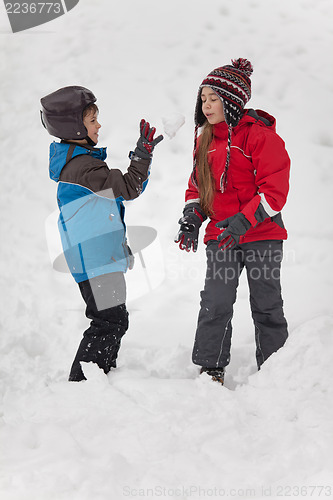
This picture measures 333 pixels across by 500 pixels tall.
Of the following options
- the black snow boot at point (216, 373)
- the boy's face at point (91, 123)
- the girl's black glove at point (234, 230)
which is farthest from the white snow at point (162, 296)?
the girl's black glove at point (234, 230)

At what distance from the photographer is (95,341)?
2.67 metres

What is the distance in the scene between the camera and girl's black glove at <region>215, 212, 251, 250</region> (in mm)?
2482

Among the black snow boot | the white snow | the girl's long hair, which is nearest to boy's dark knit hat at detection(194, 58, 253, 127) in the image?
the girl's long hair

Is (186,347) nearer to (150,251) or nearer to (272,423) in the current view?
(272,423)

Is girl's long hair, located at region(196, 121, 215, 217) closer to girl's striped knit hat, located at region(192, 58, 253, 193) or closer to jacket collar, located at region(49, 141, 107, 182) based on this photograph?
girl's striped knit hat, located at region(192, 58, 253, 193)

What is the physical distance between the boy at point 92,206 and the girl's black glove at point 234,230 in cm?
47

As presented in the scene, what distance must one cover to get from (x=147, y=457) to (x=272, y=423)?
0.52 meters

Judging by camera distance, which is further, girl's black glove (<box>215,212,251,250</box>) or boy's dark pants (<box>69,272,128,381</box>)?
boy's dark pants (<box>69,272,128,381</box>)

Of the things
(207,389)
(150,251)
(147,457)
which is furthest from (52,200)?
(147,457)

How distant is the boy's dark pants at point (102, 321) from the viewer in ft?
8.70

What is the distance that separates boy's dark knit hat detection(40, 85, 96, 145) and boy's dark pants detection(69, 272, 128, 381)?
746 millimetres

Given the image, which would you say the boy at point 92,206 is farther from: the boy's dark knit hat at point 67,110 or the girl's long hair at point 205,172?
the girl's long hair at point 205,172

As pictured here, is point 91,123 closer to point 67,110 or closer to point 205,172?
point 67,110

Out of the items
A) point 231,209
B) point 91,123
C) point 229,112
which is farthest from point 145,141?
point 231,209
